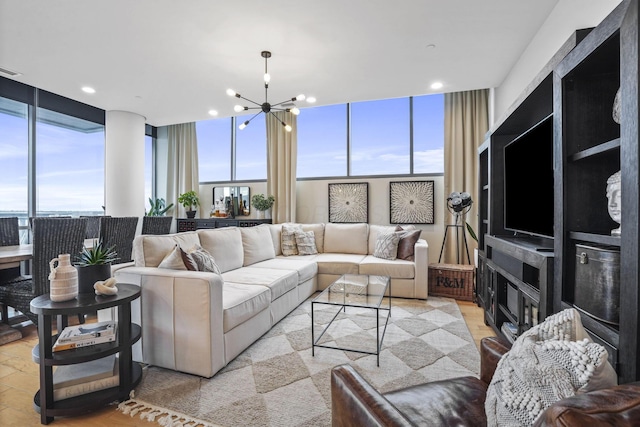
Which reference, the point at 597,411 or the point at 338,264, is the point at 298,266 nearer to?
the point at 338,264

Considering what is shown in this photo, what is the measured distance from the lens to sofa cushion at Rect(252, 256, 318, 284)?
11.2ft

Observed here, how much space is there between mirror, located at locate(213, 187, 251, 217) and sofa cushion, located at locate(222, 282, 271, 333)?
334 centimetres

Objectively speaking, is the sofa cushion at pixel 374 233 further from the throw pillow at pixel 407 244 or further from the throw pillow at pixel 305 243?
the throw pillow at pixel 305 243

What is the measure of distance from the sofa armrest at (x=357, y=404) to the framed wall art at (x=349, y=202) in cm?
417

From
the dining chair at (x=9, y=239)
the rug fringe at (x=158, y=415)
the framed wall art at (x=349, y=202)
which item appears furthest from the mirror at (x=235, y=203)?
the rug fringe at (x=158, y=415)

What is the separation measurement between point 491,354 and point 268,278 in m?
2.03

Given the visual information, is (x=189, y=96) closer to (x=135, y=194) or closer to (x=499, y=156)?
(x=135, y=194)

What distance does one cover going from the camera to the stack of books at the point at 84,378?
64.2 inches

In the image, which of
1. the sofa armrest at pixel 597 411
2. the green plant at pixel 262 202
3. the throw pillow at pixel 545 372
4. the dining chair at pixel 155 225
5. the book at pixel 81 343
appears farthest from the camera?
the green plant at pixel 262 202

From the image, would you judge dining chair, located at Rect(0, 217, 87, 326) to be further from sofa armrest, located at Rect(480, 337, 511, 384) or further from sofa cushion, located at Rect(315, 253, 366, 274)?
sofa armrest, located at Rect(480, 337, 511, 384)

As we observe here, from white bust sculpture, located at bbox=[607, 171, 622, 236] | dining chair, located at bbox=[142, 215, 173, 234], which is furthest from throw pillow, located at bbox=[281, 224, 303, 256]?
white bust sculpture, located at bbox=[607, 171, 622, 236]

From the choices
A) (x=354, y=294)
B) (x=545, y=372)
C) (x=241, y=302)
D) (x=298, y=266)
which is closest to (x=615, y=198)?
(x=545, y=372)

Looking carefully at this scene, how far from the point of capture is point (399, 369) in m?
2.06

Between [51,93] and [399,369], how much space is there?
589cm
